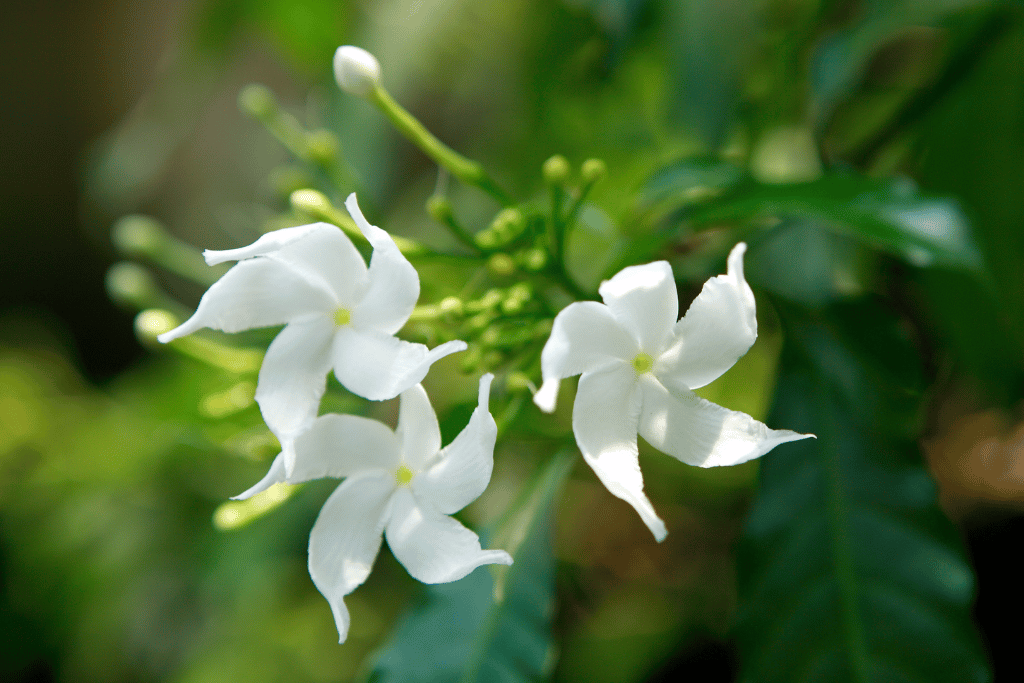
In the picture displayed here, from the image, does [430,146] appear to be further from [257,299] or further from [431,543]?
[431,543]

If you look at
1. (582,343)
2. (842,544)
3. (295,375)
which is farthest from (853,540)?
(295,375)

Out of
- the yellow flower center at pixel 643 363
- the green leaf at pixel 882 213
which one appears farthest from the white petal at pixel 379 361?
the green leaf at pixel 882 213

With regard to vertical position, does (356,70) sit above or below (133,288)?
above

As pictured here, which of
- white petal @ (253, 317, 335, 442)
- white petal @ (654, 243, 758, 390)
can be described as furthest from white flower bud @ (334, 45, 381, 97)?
white petal @ (654, 243, 758, 390)

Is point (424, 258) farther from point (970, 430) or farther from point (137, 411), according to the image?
point (137, 411)

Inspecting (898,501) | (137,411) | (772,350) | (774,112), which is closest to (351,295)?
(898,501)

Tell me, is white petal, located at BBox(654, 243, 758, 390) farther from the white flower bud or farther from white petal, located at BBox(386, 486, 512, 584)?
the white flower bud

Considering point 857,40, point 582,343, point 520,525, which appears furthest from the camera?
point 857,40
